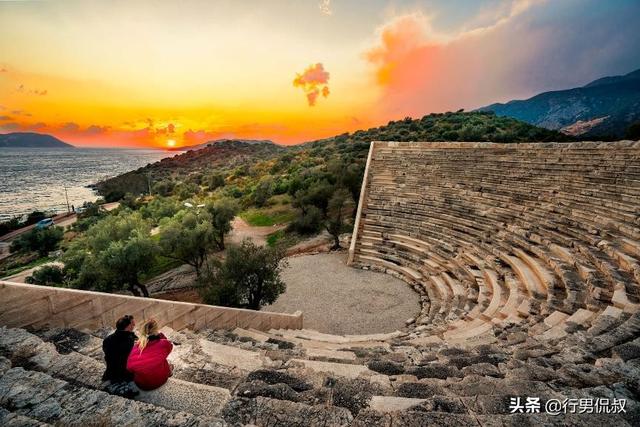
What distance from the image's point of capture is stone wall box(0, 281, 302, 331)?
15.7 ft

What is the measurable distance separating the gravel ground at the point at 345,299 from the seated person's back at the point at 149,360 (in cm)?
795

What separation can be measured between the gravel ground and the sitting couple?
8.00 m

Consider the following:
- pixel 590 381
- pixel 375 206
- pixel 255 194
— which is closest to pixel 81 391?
pixel 590 381

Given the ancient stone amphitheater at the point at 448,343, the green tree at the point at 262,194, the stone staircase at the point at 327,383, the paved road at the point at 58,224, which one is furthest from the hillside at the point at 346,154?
the stone staircase at the point at 327,383

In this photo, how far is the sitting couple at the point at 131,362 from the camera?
3.56 meters

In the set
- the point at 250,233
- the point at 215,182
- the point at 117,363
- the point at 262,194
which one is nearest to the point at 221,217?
the point at 250,233

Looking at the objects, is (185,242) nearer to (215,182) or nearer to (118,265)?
(118,265)

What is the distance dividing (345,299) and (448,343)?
631cm

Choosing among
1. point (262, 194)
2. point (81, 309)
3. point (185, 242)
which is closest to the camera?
point (81, 309)

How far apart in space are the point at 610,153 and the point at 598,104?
121m

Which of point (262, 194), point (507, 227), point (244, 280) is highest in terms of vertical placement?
point (507, 227)

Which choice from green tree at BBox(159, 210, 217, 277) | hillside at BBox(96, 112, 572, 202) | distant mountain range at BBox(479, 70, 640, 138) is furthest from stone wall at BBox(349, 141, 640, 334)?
distant mountain range at BBox(479, 70, 640, 138)

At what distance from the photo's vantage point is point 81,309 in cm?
537

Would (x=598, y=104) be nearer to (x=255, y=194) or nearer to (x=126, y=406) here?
(x=255, y=194)
